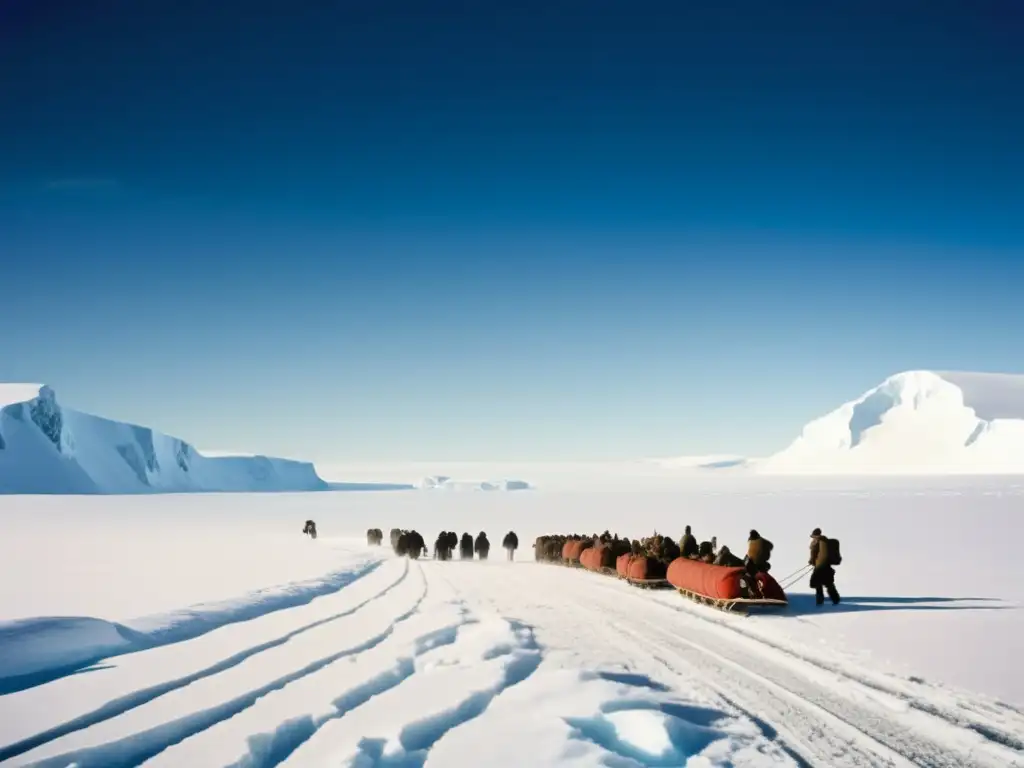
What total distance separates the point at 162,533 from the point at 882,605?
32.8m

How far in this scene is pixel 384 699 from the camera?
809 centimetres

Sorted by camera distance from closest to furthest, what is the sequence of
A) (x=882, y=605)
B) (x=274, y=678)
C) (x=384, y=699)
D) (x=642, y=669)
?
(x=384, y=699) < (x=274, y=678) < (x=642, y=669) < (x=882, y=605)

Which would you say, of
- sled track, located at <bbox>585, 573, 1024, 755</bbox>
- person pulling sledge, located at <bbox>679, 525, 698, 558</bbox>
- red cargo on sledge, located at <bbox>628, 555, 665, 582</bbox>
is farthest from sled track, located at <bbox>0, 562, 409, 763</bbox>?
person pulling sledge, located at <bbox>679, 525, 698, 558</bbox>

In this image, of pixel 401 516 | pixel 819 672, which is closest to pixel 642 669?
pixel 819 672

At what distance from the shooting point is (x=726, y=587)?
1456 centimetres

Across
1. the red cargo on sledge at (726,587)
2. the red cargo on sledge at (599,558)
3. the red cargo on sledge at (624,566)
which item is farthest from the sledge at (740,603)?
the red cargo on sledge at (599,558)

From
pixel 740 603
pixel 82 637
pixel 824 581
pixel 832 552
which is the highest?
pixel 832 552

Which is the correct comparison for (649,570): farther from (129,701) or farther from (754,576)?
(129,701)

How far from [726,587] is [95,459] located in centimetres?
13934

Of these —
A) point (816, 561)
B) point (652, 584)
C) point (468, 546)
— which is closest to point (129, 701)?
point (816, 561)

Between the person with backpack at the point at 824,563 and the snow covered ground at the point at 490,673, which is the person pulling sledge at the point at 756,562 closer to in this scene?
the snow covered ground at the point at 490,673

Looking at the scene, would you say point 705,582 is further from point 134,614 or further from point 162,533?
point 162,533

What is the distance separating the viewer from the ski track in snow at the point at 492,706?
256 inches

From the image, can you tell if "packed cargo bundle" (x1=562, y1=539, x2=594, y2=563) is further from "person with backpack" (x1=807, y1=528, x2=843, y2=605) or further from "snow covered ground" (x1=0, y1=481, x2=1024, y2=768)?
"person with backpack" (x1=807, y1=528, x2=843, y2=605)
